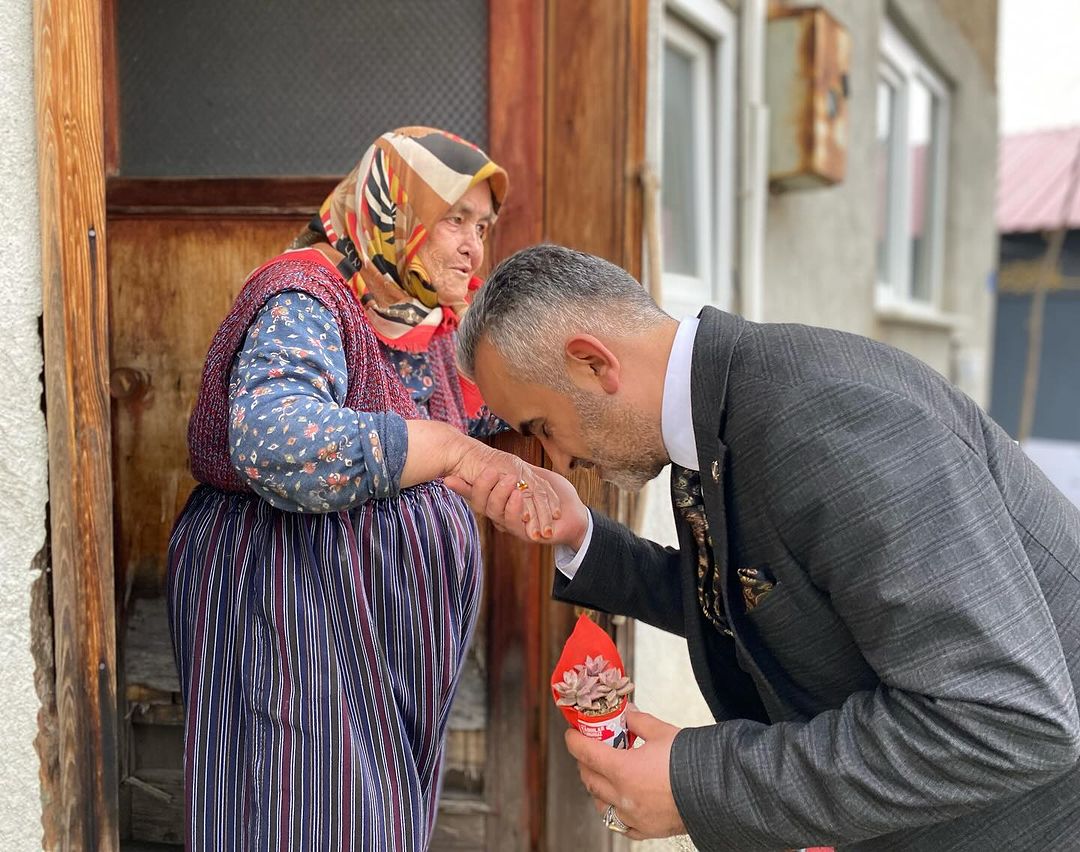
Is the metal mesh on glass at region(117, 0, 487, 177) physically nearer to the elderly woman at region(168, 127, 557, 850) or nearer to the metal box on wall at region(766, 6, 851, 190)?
the elderly woman at region(168, 127, 557, 850)

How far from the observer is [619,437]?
148 cm

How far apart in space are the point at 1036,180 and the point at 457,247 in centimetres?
1658

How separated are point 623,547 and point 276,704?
25.0 inches

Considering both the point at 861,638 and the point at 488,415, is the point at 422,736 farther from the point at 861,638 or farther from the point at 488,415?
the point at 861,638

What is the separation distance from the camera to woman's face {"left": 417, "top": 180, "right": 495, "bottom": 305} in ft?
6.33

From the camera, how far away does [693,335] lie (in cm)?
141

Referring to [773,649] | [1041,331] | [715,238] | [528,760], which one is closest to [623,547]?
[773,649]

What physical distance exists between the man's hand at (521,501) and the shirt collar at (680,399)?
0.33 metres

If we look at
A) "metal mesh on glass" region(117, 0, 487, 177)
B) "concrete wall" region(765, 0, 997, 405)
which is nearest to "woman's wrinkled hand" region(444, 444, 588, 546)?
"metal mesh on glass" region(117, 0, 487, 177)

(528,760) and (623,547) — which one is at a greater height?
(623,547)

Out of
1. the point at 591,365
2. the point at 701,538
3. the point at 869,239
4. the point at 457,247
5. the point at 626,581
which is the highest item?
the point at 869,239

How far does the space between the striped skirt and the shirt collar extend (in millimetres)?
627

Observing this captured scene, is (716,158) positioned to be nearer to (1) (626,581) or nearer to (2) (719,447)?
(1) (626,581)

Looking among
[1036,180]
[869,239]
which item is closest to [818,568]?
[869,239]
